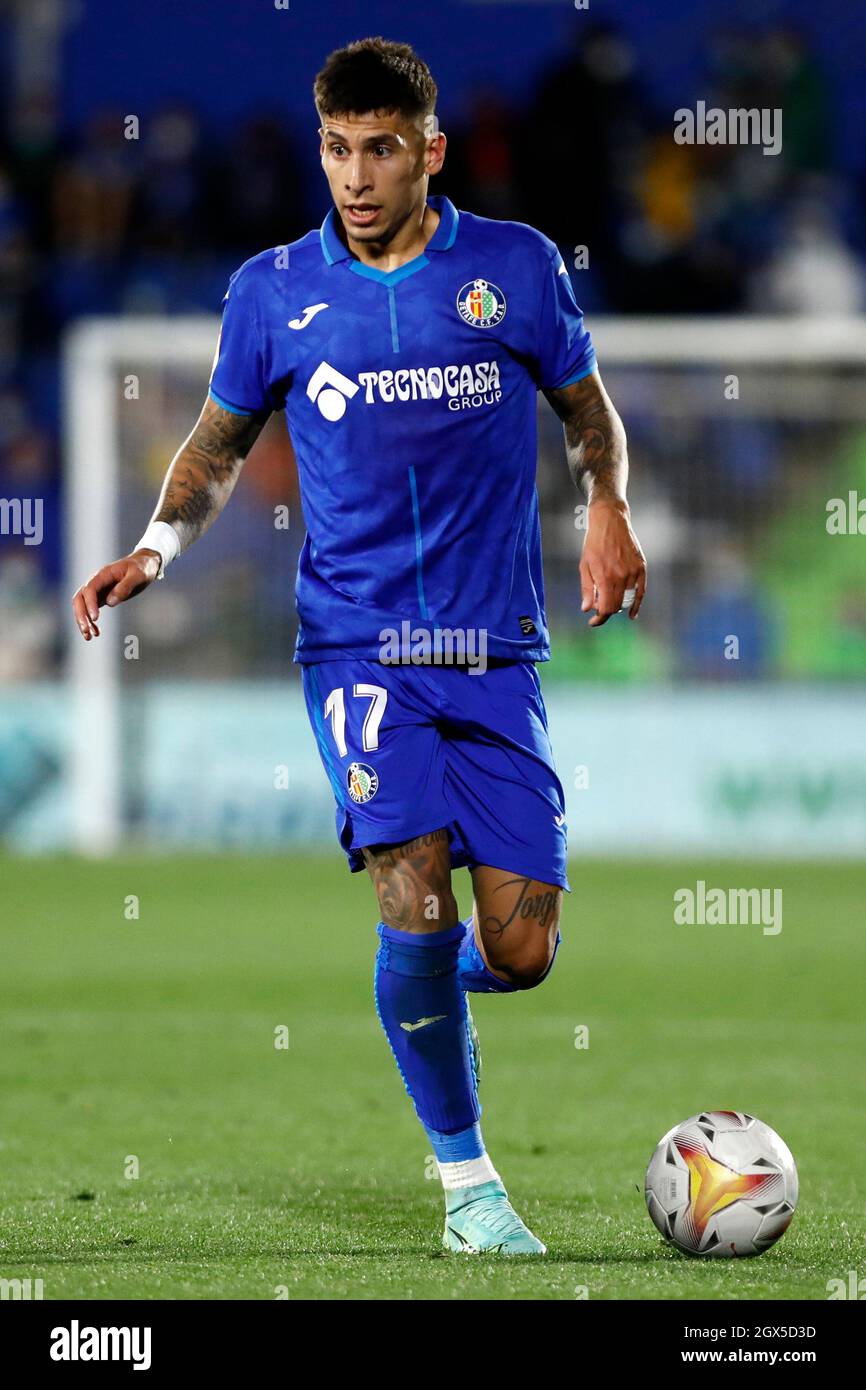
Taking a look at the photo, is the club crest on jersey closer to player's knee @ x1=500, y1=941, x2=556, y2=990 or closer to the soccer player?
the soccer player

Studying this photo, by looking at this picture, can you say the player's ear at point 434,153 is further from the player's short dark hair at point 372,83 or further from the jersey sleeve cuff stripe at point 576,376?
the jersey sleeve cuff stripe at point 576,376

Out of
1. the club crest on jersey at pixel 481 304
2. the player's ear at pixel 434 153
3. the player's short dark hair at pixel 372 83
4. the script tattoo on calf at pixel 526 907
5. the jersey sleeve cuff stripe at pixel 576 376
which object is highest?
the player's short dark hair at pixel 372 83

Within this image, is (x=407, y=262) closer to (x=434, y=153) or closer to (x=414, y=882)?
(x=434, y=153)

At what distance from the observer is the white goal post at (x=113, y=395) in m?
15.2

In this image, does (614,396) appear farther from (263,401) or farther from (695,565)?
(263,401)

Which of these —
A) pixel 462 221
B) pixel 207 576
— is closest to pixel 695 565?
pixel 207 576

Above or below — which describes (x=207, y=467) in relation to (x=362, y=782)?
above

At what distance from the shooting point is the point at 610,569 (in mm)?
4512

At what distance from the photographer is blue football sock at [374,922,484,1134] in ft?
15.3

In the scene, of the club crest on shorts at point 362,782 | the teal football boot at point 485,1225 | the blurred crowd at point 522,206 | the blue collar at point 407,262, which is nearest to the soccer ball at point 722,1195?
the teal football boot at point 485,1225

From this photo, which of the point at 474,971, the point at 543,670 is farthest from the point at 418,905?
the point at 543,670

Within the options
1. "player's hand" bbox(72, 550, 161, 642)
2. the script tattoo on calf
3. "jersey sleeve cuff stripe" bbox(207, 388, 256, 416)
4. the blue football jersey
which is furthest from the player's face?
the script tattoo on calf

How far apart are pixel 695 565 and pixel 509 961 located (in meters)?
11.2

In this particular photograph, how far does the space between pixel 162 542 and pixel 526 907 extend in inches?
43.2
